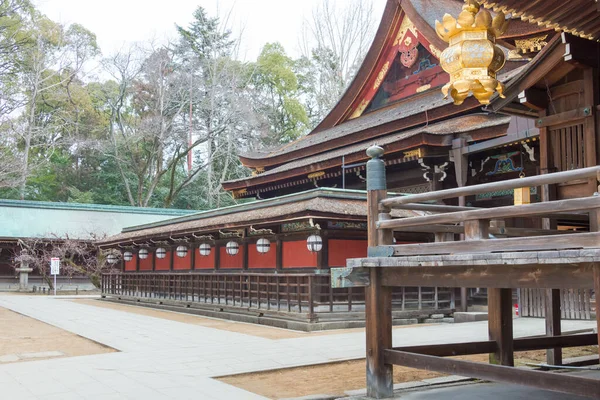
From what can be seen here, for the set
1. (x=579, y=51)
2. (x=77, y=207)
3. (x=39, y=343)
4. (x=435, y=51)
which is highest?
(x=435, y=51)

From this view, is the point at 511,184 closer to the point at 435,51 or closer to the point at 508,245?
the point at 508,245

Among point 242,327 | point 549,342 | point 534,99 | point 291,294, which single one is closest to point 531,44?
point 534,99

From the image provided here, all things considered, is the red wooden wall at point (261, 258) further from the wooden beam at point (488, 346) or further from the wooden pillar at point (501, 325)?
the wooden beam at point (488, 346)

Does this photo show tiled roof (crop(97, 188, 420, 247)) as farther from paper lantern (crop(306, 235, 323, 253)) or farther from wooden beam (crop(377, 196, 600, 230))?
wooden beam (crop(377, 196, 600, 230))

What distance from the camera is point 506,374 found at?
5.56 meters

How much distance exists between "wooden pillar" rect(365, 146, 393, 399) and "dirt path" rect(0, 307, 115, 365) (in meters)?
5.75

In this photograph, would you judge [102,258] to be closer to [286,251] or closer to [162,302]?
[162,302]

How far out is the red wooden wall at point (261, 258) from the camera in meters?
16.8

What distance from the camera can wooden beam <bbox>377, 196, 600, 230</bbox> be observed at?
4.94m

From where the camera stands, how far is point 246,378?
8.19m

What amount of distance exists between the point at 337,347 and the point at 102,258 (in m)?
22.5

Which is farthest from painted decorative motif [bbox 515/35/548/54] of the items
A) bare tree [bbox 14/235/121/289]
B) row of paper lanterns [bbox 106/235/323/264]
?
bare tree [bbox 14/235/121/289]

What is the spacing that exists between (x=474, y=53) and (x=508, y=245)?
2873 millimetres

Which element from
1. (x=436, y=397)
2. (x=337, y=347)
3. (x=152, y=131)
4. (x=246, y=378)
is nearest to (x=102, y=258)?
(x=152, y=131)
